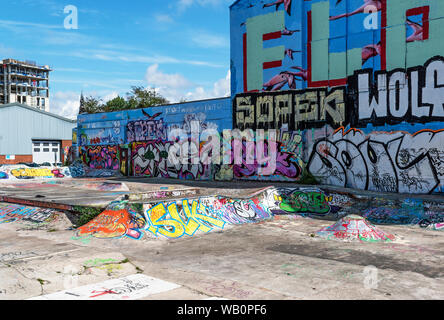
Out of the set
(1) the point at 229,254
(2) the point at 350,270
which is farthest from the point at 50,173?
(2) the point at 350,270

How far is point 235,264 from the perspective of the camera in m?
7.80

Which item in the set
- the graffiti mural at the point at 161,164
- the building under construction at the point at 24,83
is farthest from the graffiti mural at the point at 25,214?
the building under construction at the point at 24,83

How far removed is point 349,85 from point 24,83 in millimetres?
128029

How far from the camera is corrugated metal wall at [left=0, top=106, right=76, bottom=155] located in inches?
1591

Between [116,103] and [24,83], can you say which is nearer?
[116,103]

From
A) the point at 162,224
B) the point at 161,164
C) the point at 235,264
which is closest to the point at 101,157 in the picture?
the point at 161,164

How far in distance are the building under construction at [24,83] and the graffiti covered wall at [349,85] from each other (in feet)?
386

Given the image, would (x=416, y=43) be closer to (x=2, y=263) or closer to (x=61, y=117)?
(x=2, y=263)

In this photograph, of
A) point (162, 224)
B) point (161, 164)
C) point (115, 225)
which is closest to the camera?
point (115, 225)

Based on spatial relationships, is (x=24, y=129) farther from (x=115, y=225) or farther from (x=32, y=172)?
(x=115, y=225)

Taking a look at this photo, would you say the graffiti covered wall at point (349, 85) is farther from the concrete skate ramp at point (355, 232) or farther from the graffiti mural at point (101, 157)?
the graffiti mural at point (101, 157)

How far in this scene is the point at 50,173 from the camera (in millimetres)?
28750

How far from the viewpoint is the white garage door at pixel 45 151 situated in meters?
42.7
